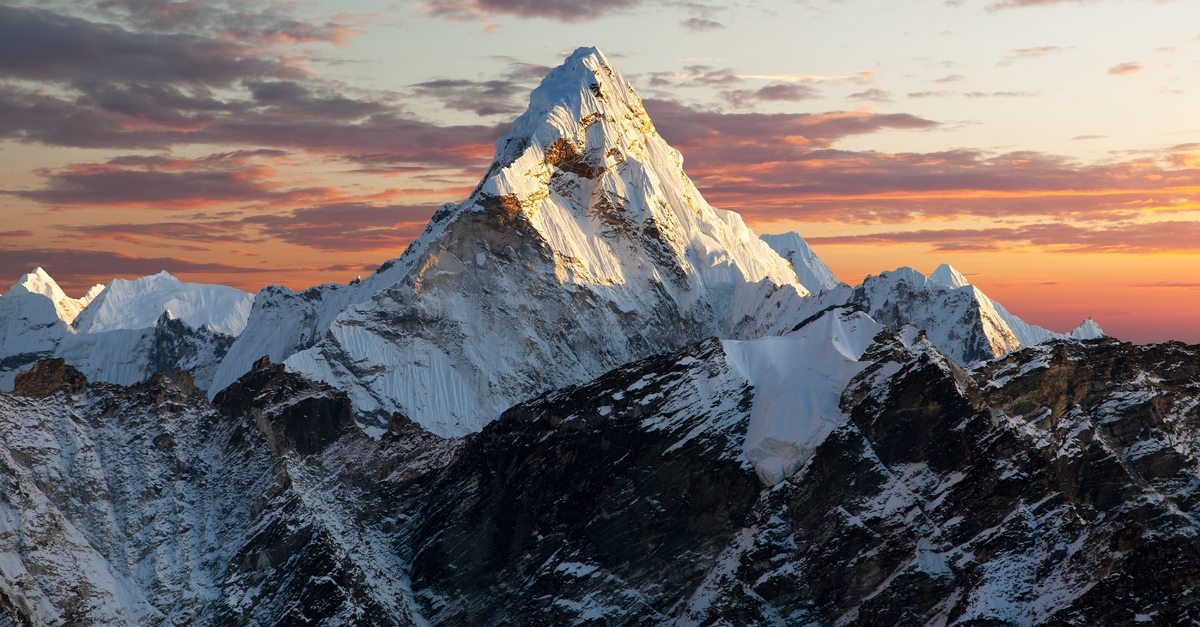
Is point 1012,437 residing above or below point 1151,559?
above

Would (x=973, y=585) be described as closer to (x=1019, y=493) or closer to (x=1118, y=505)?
(x=1019, y=493)

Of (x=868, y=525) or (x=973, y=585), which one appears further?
(x=868, y=525)

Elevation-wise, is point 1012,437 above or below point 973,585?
above

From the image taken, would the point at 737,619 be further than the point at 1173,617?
Yes

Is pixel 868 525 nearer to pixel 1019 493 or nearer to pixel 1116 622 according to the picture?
pixel 1019 493

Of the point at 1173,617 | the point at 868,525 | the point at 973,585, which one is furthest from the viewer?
the point at 868,525

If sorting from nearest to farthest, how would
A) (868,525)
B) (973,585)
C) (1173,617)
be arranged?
(1173,617) → (973,585) → (868,525)

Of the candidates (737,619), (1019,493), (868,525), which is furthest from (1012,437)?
(737,619)

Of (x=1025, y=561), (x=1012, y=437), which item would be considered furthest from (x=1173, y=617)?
(x=1012, y=437)
